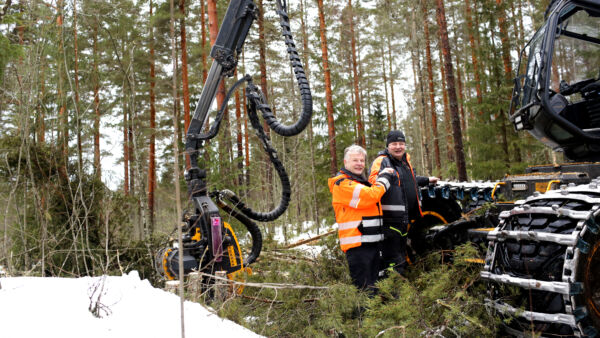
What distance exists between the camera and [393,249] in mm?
3918

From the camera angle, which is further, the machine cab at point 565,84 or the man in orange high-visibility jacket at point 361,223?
the man in orange high-visibility jacket at point 361,223

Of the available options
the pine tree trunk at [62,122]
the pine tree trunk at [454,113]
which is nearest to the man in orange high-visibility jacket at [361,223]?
the pine tree trunk at [62,122]

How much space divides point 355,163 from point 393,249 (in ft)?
3.18

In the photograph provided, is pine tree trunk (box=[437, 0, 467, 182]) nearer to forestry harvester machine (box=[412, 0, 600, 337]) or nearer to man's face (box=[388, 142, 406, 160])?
forestry harvester machine (box=[412, 0, 600, 337])

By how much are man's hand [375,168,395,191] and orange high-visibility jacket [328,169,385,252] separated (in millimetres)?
39

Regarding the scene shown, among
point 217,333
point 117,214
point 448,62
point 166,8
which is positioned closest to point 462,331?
point 217,333

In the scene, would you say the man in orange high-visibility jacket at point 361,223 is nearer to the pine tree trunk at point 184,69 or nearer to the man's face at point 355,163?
the man's face at point 355,163

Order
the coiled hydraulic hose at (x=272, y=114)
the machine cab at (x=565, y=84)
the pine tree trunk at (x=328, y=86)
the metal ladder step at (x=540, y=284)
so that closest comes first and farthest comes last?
the metal ladder step at (x=540, y=284), the machine cab at (x=565, y=84), the coiled hydraulic hose at (x=272, y=114), the pine tree trunk at (x=328, y=86)

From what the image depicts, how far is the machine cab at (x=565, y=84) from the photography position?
11.3 ft

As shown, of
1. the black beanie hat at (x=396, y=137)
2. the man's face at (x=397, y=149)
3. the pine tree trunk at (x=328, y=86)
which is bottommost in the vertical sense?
the man's face at (x=397, y=149)

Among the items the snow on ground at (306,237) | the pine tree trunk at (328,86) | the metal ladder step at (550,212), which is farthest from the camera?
the pine tree trunk at (328,86)

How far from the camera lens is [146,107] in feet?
60.6

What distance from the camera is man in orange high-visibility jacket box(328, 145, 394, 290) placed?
3680mm

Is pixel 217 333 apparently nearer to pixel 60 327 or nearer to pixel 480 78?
pixel 60 327
